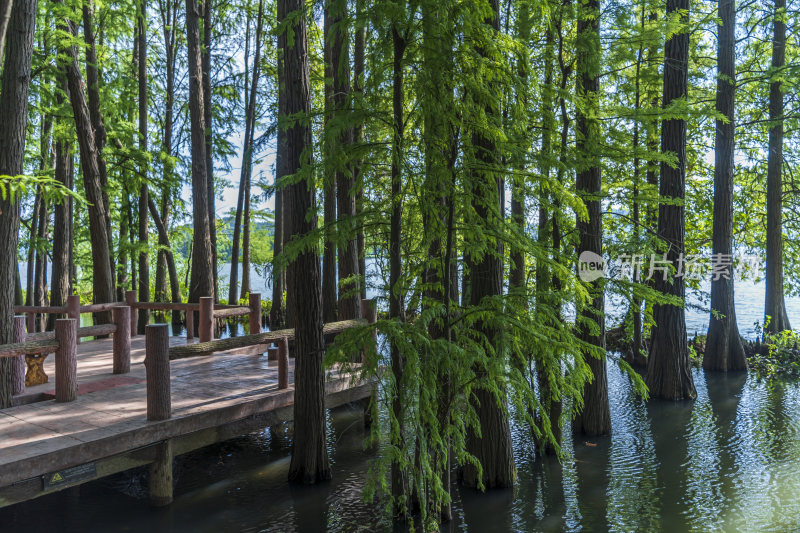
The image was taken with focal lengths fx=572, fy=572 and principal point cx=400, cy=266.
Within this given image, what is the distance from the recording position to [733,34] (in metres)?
13.0

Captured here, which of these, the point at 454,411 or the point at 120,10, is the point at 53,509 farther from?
the point at 120,10

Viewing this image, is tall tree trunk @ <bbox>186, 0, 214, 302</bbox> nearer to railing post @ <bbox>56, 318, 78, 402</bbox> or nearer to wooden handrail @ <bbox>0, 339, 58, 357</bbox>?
railing post @ <bbox>56, 318, 78, 402</bbox>

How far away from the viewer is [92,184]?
12.1 metres

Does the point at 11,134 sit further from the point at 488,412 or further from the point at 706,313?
the point at 706,313

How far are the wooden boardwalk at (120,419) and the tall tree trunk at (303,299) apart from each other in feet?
1.78

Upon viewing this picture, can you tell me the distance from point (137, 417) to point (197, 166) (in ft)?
31.2

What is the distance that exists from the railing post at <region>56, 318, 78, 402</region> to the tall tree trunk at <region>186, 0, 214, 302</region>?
8.47 m

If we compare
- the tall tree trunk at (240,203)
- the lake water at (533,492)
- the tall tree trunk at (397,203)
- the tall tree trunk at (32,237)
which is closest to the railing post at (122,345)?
the lake water at (533,492)

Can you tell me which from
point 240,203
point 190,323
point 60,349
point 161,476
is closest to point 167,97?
point 240,203

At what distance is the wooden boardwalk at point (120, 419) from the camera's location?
498 centimetres

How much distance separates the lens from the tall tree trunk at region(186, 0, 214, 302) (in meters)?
14.4

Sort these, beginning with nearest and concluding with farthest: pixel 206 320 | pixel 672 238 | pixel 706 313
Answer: pixel 206 320
pixel 672 238
pixel 706 313

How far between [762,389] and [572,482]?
286 inches

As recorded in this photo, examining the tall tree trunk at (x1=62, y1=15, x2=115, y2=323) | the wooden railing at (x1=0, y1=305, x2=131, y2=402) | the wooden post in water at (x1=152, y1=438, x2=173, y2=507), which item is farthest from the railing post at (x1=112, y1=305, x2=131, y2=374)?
the tall tree trunk at (x1=62, y1=15, x2=115, y2=323)
